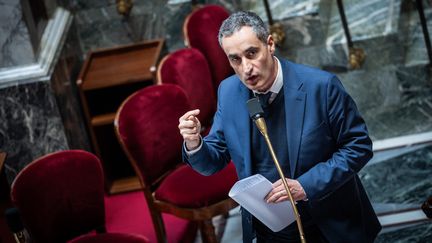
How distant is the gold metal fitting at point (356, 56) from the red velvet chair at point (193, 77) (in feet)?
3.22

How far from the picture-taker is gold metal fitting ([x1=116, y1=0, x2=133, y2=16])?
4547mm

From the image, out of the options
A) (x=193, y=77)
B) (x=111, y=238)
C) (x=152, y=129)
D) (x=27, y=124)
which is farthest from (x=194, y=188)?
(x=27, y=124)

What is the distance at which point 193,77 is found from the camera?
142 inches

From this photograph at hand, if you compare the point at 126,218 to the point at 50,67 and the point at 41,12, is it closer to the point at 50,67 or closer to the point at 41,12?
the point at 50,67

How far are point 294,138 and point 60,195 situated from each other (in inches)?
49.6

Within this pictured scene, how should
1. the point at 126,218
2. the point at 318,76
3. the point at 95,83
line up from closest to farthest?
1. the point at 318,76
2. the point at 126,218
3. the point at 95,83

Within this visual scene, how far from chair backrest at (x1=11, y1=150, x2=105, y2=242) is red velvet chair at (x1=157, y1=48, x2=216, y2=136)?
0.83 metres

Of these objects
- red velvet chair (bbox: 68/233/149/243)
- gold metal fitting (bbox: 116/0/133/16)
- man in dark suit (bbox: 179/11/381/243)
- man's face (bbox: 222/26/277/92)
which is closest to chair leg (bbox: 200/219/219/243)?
red velvet chair (bbox: 68/233/149/243)

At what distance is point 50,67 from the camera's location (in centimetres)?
389

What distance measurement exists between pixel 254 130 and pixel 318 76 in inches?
10.1

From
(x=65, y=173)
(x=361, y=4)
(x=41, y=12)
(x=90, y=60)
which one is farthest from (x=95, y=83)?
(x=361, y=4)

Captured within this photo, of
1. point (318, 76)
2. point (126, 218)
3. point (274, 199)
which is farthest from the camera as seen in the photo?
point (126, 218)

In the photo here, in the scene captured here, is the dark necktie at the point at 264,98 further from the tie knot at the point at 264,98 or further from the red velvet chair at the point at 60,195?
the red velvet chair at the point at 60,195

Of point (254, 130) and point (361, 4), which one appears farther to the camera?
point (361, 4)
